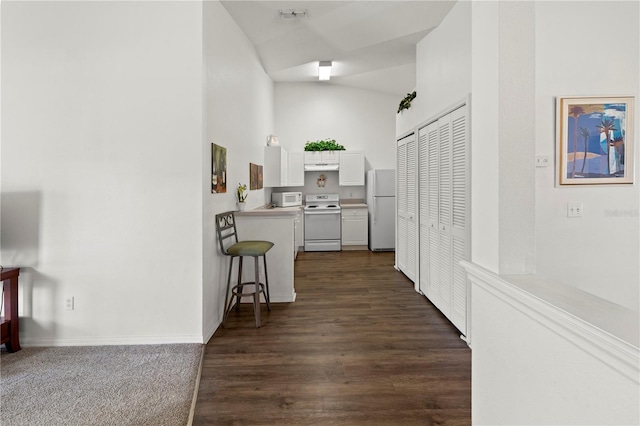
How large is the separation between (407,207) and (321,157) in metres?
2.87

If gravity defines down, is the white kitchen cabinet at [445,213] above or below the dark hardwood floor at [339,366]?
above

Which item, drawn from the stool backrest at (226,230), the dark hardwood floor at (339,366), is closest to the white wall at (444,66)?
the dark hardwood floor at (339,366)

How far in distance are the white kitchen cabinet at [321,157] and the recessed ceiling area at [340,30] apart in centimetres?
176

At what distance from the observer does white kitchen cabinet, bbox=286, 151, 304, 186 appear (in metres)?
6.91

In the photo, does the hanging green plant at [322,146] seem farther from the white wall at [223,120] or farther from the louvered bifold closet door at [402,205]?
the white wall at [223,120]

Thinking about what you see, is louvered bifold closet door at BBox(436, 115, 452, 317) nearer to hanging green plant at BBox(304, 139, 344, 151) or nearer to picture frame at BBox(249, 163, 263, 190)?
picture frame at BBox(249, 163, 263, 190)

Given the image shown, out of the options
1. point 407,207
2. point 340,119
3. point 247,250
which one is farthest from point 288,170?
point 247,250

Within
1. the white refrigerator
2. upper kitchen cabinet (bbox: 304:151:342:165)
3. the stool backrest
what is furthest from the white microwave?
the stool backrest

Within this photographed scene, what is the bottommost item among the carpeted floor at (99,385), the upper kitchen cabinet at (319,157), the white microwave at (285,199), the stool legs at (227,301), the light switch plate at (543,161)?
the carpeted floor at (99,385)

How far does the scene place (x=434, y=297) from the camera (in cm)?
356

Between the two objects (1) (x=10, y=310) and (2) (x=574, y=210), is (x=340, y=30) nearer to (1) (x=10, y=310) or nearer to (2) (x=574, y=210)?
(2) (x=574, y=210)

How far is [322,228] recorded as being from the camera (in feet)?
22.2

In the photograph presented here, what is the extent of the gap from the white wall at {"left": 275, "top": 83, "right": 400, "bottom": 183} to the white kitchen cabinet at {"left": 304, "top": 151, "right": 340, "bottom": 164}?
38 centimetres

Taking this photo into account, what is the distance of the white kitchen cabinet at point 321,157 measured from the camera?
6.93 m
